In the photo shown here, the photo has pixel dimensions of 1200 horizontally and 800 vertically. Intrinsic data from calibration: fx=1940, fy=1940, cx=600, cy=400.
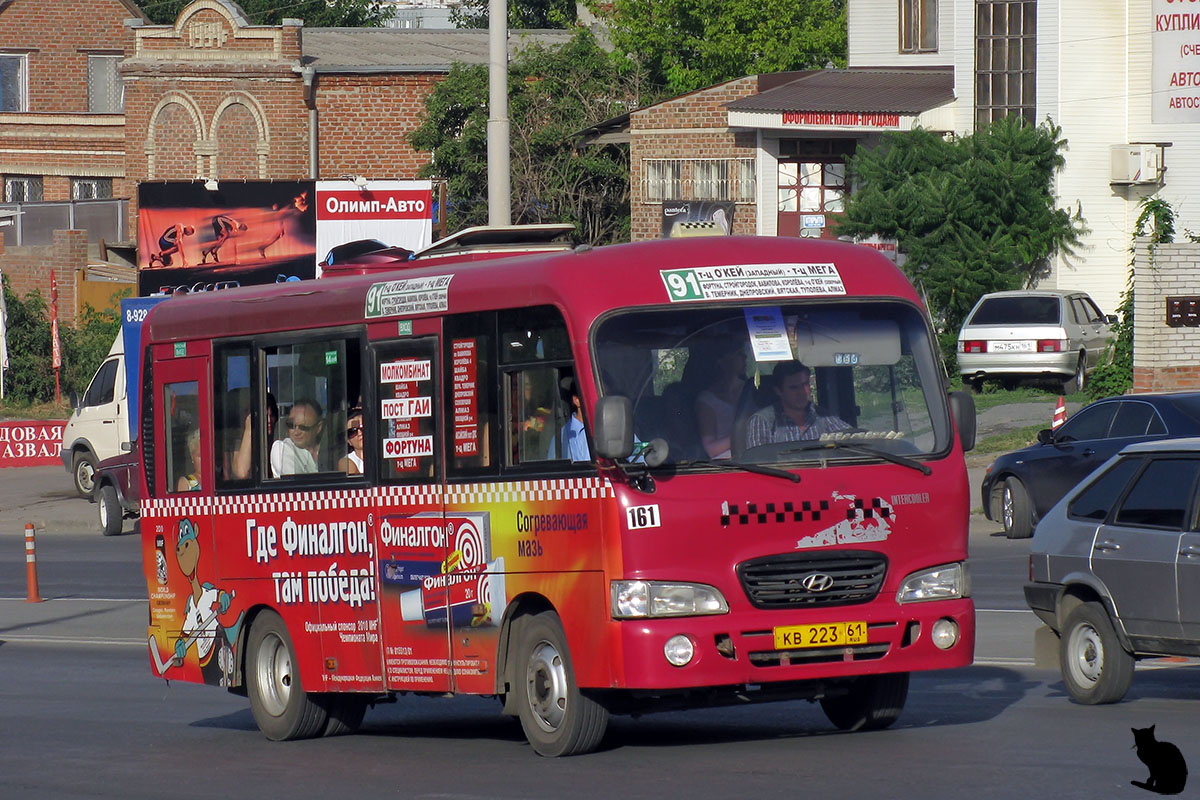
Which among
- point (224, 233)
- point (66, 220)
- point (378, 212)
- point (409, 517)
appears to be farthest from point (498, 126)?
point (66, 220)

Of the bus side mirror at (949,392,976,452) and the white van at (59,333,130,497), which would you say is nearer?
the bus side mirror at (949,392,976,452)

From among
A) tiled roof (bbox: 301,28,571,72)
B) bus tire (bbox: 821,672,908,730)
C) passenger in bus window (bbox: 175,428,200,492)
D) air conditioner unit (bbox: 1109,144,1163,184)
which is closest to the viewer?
bus tire (bbox: 821,672,908,730)

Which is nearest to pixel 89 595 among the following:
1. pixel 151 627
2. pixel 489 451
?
pixel 151 627

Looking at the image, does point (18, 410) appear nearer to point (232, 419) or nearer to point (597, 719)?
point (232, 419)

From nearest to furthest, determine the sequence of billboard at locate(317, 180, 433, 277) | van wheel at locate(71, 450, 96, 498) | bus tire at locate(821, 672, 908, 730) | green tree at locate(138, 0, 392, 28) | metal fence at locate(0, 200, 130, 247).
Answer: bus tire at locate(821, 672, 908, 730) → van wheel at locate(71, 450, 96, 498) → billboard at locate(317, 180, 433, 277) → metal fence at locate(0, 200, 130, 247) → green tree at locate(138, 0, 392, 28)

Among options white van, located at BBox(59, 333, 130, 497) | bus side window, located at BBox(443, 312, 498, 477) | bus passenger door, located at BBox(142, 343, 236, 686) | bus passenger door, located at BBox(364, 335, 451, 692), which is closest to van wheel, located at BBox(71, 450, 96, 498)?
white van, located at BBox(59, 333, 130, 497)

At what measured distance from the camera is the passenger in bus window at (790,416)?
30.8 feet

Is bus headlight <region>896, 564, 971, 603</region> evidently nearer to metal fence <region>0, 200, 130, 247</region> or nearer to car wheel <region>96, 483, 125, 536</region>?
car wheel <region>96, 483, 125, 536</region>

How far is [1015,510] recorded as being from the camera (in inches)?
853

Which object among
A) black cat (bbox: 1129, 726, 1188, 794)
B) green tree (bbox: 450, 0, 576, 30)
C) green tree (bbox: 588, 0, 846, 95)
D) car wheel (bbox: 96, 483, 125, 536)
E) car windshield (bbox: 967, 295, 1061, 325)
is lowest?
car wheel (bbox: 96, 483, 125, 536)

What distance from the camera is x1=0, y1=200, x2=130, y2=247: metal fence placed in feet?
185

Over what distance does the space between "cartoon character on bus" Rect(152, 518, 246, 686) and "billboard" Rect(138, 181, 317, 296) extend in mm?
27827

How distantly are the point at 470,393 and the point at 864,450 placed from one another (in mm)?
2087

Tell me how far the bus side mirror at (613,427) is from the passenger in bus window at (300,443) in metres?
2.90
